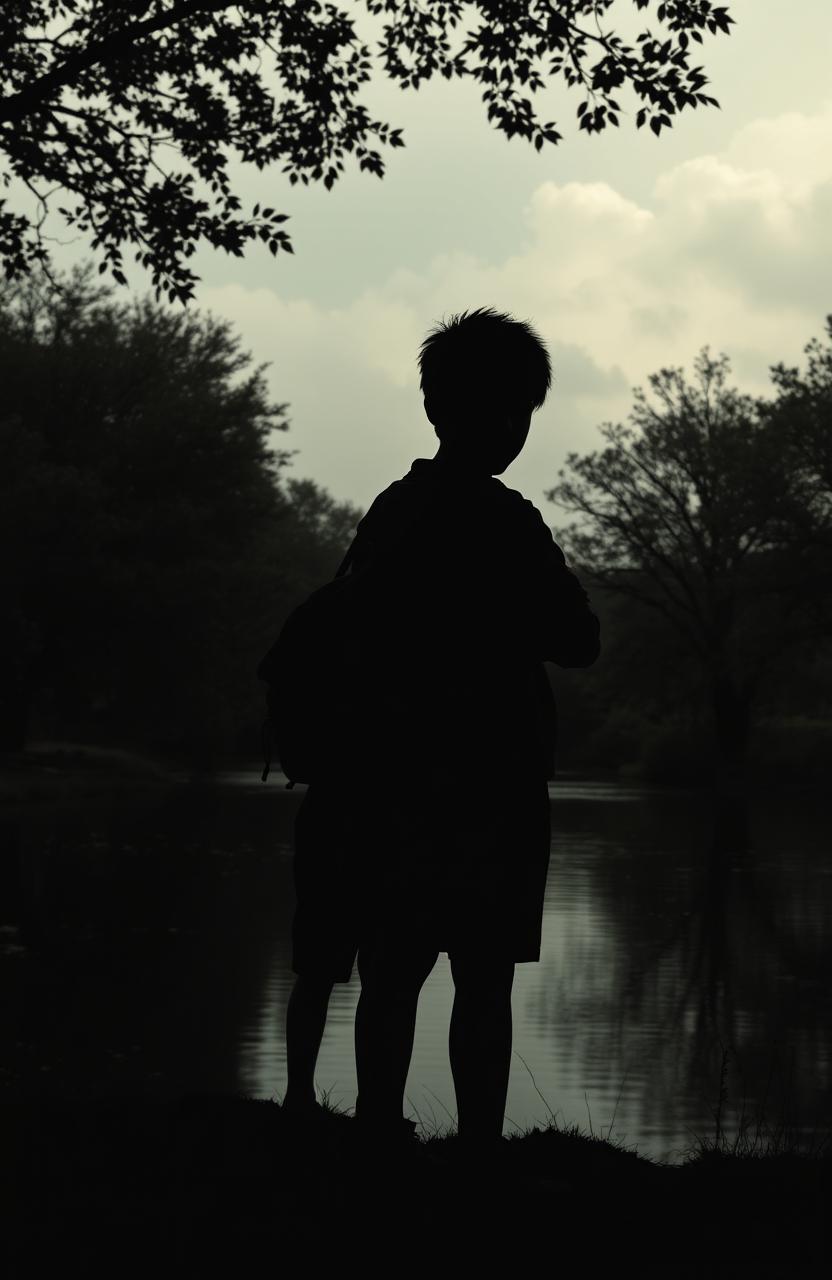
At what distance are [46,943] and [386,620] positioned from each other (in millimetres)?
9601

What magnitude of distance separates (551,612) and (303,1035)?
1.69 meters

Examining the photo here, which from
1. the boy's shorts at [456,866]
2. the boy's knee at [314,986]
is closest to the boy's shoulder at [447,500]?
the boy's shorts at [456,866]

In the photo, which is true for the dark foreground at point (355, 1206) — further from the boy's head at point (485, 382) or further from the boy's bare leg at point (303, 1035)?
the boy's head at point (485, 382)

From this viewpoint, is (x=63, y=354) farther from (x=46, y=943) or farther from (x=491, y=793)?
(x=491, y=793)

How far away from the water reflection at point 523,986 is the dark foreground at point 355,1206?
160 centimetres

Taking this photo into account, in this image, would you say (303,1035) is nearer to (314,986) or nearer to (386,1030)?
(314,986)

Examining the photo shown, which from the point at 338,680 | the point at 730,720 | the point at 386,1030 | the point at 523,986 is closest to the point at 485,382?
the point at 338,680

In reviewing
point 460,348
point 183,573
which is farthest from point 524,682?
point 183,573

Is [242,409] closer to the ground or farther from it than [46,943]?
farther from it

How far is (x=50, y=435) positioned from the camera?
40906mm

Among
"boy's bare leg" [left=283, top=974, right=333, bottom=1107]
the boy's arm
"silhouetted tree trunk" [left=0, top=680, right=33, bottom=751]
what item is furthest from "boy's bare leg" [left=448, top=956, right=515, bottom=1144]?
"silhouetted tree trunk" [left=0, top=680, right=33, bottom=751]

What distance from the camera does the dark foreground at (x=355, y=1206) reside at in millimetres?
3779

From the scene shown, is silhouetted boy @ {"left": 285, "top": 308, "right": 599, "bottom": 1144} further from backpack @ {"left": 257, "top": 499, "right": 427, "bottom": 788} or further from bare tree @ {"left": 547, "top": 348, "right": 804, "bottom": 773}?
bare tree @ {"left": 547, "top": 348, "right": 804, "bottom": 773}

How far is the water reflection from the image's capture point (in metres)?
8.18
